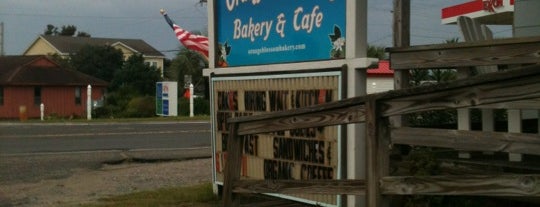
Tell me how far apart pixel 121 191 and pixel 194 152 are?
6490mm

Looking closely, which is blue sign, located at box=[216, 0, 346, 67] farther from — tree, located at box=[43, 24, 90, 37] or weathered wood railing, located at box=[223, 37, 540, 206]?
tree, located at box=[43, 24, 90, 37]

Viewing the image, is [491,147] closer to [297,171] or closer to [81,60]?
[297,171]

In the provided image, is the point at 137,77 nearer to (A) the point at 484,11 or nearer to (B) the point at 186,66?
(B) the point at 186,66

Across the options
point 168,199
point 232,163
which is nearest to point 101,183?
point 168,199

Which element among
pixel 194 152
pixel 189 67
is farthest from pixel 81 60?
pixel 194 152

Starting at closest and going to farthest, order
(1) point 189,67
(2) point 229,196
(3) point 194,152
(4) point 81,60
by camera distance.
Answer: (2) point 229,196 → (3) point 194,152 → (1) point 189,67 → (4) point 81,60

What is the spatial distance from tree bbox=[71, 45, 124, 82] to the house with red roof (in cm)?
2150

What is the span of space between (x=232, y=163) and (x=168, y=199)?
11.7 feet

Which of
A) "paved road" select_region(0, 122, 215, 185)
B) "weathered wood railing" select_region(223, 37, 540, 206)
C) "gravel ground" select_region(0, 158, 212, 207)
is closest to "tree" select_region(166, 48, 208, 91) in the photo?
"paved road" select_region(0, 122, 215, 185)

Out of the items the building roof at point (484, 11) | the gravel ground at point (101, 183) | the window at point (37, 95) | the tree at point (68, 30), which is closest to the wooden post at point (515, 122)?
the gravel ground at point (101, 183)

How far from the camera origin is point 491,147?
3.83 m

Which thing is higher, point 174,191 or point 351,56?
point 351,56

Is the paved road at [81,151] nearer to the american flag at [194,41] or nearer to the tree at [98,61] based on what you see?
the american flag at [194,41]

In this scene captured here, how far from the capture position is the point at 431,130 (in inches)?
166
